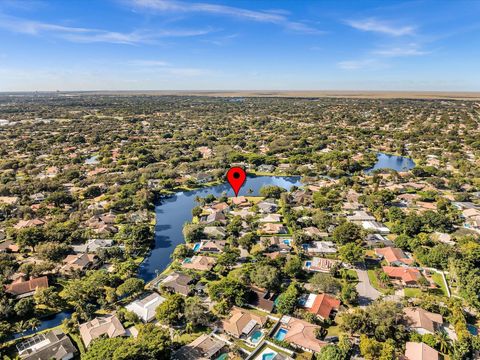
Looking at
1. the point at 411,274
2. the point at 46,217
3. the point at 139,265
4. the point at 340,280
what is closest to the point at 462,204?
the point at 411,274

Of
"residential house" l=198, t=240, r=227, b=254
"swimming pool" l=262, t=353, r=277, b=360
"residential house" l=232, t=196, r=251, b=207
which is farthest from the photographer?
"residential house" l=232, t=196, r=251, b=207

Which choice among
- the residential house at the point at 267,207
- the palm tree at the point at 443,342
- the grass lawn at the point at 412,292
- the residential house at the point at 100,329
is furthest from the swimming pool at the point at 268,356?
the residential house at the point at 267,207

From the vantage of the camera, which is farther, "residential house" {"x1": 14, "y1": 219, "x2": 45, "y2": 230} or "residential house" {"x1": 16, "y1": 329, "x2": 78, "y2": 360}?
"residential house" {"x1": 14, "y1": 219, "x2": 45, "y2": 230}

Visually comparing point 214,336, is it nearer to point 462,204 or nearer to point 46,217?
point 46,217

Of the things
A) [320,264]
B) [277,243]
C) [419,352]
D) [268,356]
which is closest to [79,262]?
[277,243]

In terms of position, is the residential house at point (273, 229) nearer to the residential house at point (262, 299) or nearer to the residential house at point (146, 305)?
the residential house at point (262, 299)

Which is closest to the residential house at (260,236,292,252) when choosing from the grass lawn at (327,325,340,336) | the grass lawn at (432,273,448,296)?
the grass lawn at (327,325,340,336)

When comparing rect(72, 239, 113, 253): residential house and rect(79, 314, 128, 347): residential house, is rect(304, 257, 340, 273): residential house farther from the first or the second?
rect(72, 239, 113, 253): residential house
